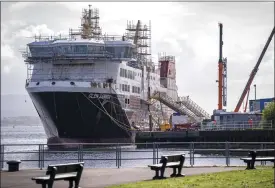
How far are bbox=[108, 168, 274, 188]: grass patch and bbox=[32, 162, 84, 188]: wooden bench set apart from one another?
45.0 inches

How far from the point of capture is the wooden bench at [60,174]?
622 inches

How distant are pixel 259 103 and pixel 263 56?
9.39 m

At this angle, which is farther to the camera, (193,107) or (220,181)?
(193,107)

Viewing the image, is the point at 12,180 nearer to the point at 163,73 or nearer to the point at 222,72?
the point at 222,72

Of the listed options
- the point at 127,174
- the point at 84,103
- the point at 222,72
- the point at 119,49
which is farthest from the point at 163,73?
the point at 127,174

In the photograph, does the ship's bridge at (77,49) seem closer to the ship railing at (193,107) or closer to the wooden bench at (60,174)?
the ship railing at (193,107)

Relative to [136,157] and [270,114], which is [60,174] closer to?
[136,157]

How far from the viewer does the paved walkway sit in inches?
719

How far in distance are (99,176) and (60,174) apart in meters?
4.19

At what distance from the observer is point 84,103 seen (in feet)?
220

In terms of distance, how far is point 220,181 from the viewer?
17438 millimetres

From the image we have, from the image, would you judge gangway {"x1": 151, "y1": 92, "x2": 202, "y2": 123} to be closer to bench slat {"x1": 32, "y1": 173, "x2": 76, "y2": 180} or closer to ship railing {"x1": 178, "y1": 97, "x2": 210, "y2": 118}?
ship railing {"x1": 178, "y1": 97, "x2": 210, "y2": 118}

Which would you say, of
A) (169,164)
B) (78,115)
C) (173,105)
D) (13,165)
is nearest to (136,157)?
(78,115)

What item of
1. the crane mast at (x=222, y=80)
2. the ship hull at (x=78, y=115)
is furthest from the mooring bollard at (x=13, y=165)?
the crane mast at (x=222, y=80)
